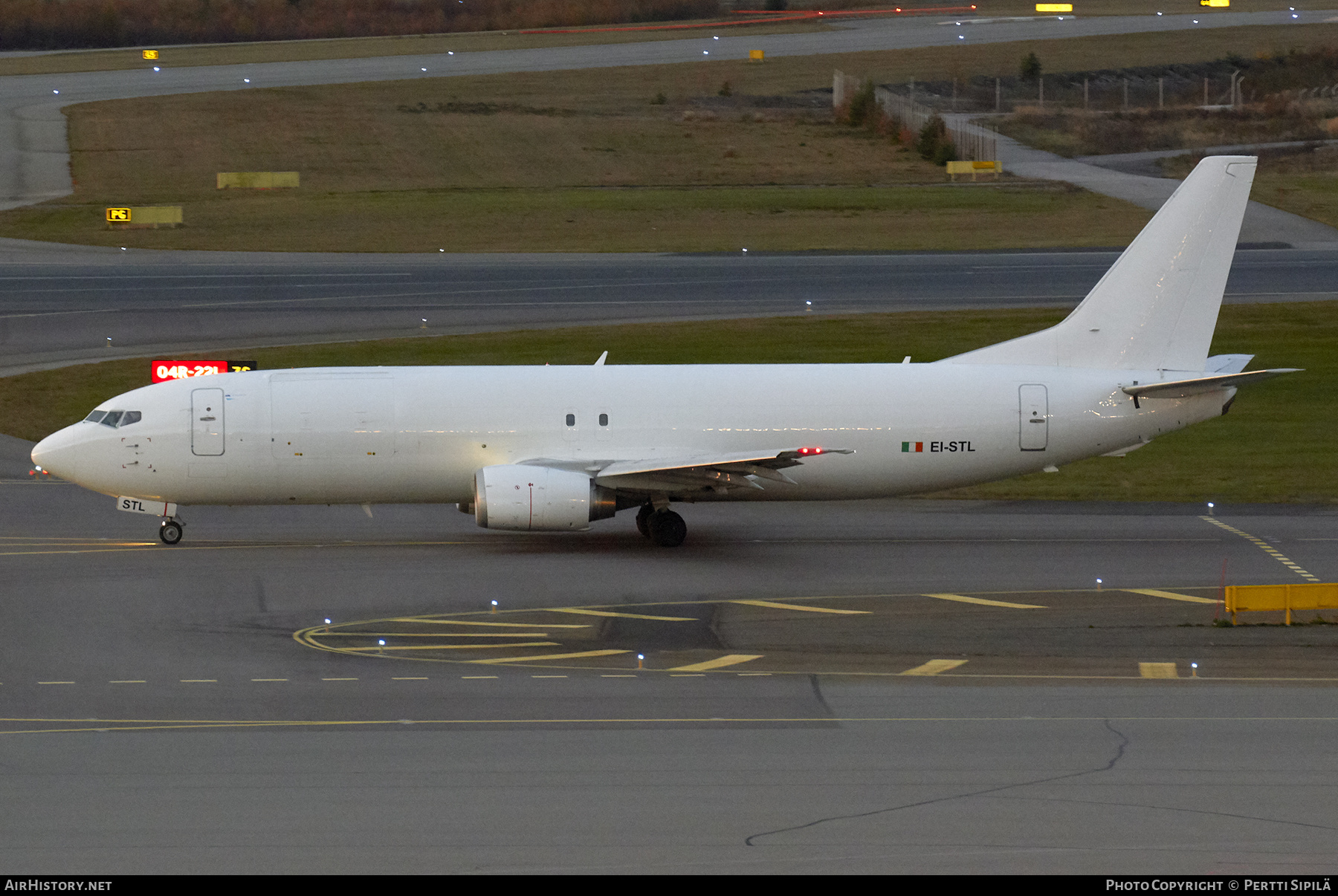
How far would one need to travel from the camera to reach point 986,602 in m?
28.5

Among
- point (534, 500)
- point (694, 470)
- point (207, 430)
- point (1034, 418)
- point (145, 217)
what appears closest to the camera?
point (534, 500)

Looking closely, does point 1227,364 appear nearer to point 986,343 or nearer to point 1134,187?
point 986,343

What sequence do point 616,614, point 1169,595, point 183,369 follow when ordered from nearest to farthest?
point 616,614, point 1169,595, point 183,369

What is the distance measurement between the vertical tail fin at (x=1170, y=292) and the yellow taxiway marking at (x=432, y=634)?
568 inches

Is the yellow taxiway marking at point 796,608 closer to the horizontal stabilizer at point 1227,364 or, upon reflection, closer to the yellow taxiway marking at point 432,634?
the yellow taxiway marking at point 432,634

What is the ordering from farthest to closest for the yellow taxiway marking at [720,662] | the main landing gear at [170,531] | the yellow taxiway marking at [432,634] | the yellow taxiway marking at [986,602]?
the main landing gear at [170,531] → the yellow taxiway marking at [986,602] → the yellow taxiway marking at [432,634] → the yellow taxiway marking at [720,662]

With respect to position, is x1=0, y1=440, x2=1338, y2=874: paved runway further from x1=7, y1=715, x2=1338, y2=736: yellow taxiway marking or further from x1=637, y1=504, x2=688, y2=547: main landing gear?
x1=637, y1=504, x2=688, y2=547: main landing gear

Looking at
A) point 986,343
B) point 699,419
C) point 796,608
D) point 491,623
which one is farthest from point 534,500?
point 986,343

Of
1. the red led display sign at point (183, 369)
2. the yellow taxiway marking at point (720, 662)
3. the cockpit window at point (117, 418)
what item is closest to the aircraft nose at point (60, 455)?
the cockpit window at point (117, 418)

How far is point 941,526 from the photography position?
36.0 meters

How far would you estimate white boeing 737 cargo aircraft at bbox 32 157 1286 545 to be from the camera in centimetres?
3322

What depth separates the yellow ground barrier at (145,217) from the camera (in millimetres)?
81606

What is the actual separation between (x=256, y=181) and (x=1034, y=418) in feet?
221

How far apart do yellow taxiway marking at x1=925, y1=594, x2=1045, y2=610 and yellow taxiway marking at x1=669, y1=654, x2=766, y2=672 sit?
5.43 metres
